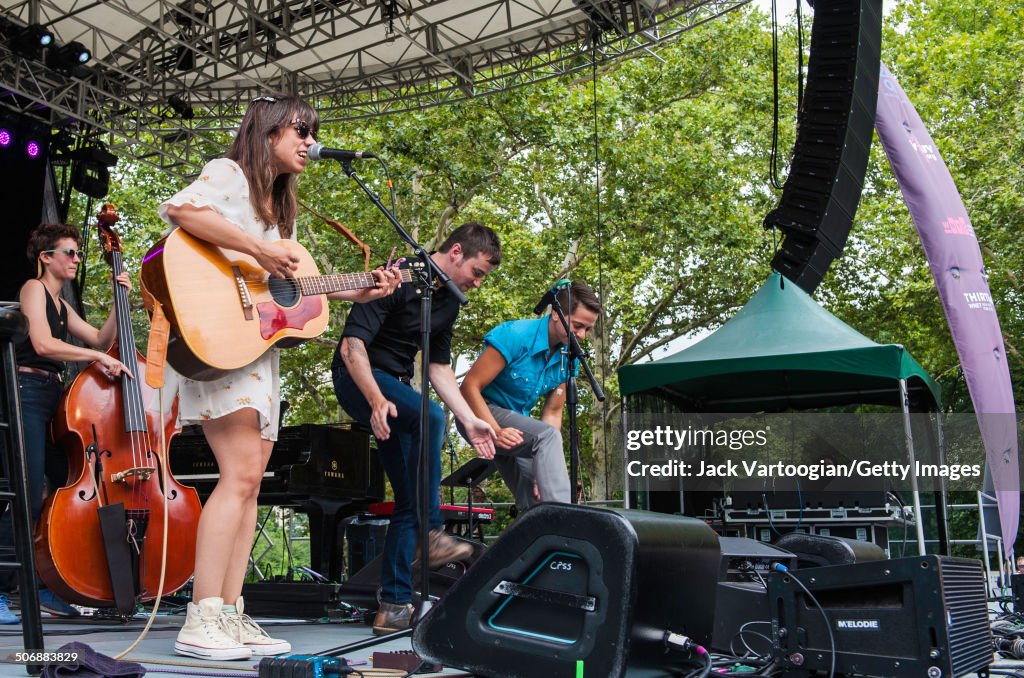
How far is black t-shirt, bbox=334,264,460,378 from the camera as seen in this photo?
3.71 meters

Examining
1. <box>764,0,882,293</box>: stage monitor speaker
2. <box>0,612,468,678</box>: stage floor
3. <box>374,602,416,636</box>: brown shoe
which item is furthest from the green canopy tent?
<box>374,602,416,636</box>: brown shoe

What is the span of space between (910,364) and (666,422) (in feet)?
7.51

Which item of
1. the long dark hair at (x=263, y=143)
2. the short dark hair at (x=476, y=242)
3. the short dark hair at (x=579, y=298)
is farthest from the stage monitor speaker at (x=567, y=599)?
the short dark hair at (x=579, y=298)

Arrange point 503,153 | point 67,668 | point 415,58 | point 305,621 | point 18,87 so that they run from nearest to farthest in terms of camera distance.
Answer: point 67,668, point 305,621, point 18,87, point 415,58, point 503,153

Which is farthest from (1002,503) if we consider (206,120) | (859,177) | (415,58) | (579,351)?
(206,120)

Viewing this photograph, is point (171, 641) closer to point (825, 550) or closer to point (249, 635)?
point (249, 635)

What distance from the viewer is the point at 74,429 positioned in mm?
3738

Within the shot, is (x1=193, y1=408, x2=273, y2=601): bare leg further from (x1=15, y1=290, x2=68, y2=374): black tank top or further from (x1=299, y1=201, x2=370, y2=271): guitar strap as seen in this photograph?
(x1=15, y1=290, x2=68, y2=374): black tank top

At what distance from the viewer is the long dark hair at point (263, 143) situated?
3.11 metres

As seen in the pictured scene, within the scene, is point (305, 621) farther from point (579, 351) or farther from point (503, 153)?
point (503, 153)

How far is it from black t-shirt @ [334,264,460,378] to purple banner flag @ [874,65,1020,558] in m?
4.67

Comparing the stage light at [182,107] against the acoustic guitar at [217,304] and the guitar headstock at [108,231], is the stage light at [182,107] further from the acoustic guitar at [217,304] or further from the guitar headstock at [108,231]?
the acoustic guitar at [217,304]

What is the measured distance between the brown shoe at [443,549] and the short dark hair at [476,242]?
47.6 inches

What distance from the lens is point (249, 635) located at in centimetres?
295
